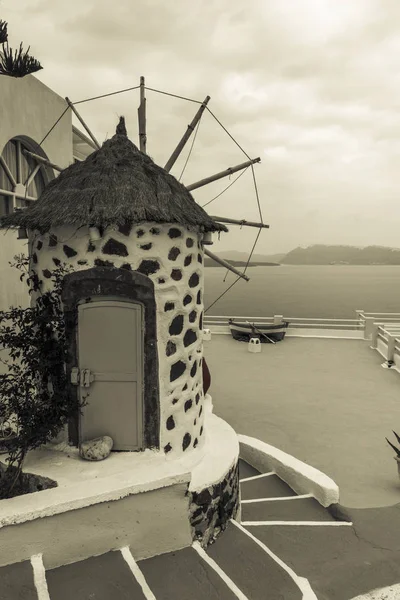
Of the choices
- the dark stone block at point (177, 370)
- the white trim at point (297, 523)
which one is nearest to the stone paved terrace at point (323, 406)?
the white trim at point (297, 523)

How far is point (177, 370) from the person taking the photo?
5.27m

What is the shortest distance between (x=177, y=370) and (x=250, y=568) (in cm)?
211

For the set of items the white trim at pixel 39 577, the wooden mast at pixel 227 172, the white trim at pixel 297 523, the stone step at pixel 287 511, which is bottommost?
the stone step at pixel 287 511

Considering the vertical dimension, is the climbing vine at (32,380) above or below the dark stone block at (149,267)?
below

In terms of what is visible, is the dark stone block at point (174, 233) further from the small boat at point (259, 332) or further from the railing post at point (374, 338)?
the railing post at point (374, 338)

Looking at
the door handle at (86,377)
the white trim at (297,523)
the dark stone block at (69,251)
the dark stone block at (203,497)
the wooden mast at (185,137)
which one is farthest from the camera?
the wooden mast at (185,137)

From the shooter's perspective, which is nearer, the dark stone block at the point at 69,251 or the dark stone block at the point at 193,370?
the dark stone block at the point at 69,251

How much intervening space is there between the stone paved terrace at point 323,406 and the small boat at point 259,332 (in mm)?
576

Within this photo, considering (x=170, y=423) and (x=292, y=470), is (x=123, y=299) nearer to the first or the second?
(x=170, y=423)

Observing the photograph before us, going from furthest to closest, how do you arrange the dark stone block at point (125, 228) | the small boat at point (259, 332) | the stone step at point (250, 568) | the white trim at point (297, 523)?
the small boat at point (259, 332) → the white trim at point (297, 523) → the dark stone block at point (125, 228) → the stone step at point (250, 568)

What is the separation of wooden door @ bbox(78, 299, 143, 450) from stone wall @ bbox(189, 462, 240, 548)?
Answer: 92 cm

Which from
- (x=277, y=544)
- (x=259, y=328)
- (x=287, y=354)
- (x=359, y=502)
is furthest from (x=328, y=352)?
(x=277, y=544)

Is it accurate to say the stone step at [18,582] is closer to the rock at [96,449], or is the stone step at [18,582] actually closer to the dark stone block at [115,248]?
the rock at [96,449]

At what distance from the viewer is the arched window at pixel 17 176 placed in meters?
8.77
